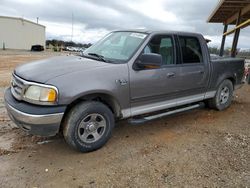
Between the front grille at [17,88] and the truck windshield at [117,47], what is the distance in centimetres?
128

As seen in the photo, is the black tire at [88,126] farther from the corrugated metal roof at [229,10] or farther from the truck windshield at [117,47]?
the corrugated metal roof at [229,10]

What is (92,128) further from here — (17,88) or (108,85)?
(17,88)

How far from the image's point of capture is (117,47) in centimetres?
423

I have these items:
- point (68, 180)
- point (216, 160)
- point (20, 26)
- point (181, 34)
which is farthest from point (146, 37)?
point (20, 26)

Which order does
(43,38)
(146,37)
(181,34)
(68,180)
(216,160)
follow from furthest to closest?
1. (43,38)
2. (181,34)
3. (146,37)
4. (216,160)
5. (68,180)

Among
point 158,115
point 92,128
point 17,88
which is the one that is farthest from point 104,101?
point 17,88

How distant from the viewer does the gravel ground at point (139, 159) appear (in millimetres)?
2949

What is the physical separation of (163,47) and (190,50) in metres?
0.75

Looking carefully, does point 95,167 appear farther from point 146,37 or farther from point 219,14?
point 219,14

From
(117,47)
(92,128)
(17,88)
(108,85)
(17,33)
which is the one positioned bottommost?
(92,128)

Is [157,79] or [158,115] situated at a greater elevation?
[157,79]

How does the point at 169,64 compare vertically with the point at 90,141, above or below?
above

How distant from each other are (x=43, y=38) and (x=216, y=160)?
5246 cm

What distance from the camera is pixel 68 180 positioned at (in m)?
2.94
